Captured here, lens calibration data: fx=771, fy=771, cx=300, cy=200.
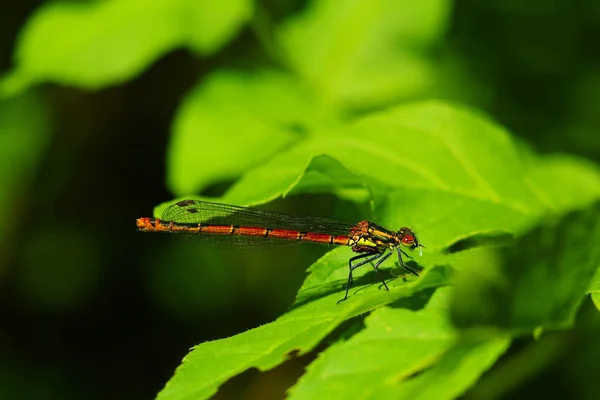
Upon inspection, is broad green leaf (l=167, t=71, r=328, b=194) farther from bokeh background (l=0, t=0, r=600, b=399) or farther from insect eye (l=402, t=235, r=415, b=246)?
insect eye (l=402, t=235, r=415, b=246)

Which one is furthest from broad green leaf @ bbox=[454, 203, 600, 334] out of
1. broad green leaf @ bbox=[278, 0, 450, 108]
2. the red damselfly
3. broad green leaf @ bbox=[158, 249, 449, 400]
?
broad green leaf @ bbox=[278, 0, 450, 108]

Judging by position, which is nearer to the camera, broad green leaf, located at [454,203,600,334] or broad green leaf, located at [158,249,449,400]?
broad green leaf, located at [158,249,449,400]

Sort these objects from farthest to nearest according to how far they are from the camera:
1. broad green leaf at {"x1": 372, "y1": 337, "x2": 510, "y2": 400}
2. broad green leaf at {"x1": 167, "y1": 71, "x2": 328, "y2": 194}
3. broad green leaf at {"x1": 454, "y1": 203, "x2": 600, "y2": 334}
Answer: broad green leaf at {"x1": 167, "y1": 71, "x2": 328, "y2": 194} → broad green leaf at {"x1": 454, "y1": 203, "x2": 600, "y2": 334} → broad green leaf at {"x1": 372, "y1": 337, "x2": 510, "y2": 400}

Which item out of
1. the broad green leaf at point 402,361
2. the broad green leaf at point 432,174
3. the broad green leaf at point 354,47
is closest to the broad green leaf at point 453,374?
the broad green leaf at point 402,361

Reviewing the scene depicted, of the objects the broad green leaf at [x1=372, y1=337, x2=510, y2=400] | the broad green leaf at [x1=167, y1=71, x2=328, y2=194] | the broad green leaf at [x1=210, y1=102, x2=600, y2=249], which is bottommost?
the broad green leaf at [x1=372, y1=337, x2=510, y2=400]

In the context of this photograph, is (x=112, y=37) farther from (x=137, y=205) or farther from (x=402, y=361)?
(x=402, y=361)

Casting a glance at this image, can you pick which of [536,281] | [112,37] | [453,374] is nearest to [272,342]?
[453,374]

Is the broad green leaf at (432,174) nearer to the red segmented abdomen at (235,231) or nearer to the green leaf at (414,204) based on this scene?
the green leaf at (414,204)
